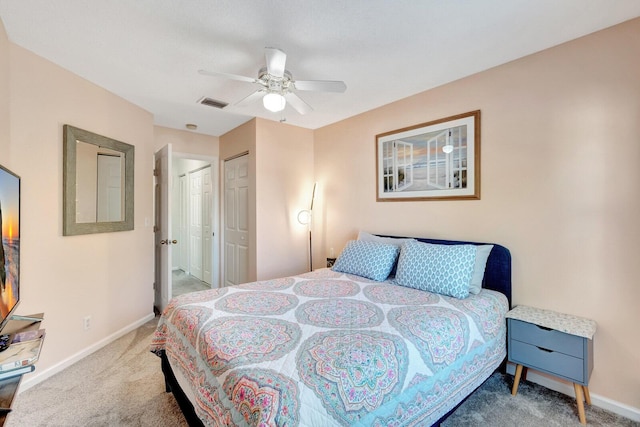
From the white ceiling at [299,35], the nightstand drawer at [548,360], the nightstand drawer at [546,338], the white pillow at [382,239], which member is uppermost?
the white ceiling at [299,35]

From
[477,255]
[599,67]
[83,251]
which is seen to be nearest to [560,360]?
[477,255]

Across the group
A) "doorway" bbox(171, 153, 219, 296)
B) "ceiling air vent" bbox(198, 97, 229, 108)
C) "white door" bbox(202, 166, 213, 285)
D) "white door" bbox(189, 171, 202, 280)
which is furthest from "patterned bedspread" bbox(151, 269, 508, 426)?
"white door" bbox(189, 171, 202, 280)

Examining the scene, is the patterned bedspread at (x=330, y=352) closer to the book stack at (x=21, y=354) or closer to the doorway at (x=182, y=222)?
the book stack at (x=21, y=354)

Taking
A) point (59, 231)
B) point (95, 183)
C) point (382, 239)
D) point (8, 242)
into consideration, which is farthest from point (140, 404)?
point (382, 239)

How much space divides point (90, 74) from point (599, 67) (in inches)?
155

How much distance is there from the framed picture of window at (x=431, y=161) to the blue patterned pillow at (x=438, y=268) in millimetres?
599

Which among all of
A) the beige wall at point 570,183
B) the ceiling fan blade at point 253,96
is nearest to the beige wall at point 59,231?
the ceiling fan blade at point 253,96

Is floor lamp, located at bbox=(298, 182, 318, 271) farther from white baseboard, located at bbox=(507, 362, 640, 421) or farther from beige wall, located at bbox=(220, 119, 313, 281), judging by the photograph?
white baseboard, located at bbox=(507, 362, 640, 421)

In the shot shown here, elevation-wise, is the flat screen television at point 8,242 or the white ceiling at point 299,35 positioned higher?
the white ceiling at point 299,35

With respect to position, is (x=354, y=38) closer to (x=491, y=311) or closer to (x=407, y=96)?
(x=407, y=96)

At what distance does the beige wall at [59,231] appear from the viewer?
212 centimetres

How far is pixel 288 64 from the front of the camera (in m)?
2.29

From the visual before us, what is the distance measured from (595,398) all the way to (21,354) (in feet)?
10.6

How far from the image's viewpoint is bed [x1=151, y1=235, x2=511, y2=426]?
111 centimetres
